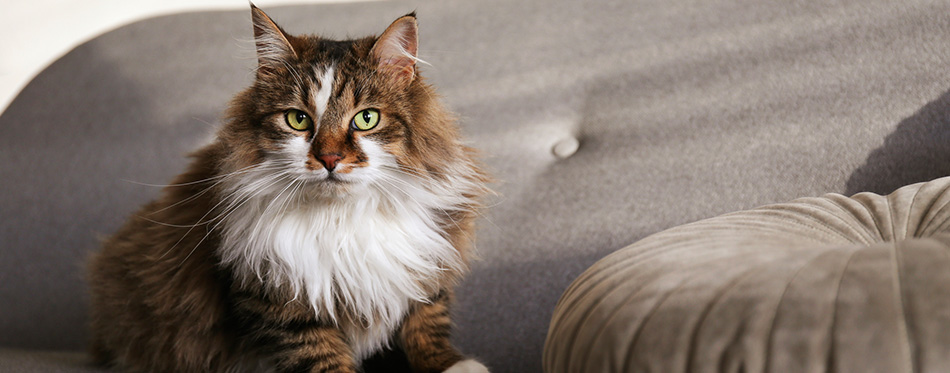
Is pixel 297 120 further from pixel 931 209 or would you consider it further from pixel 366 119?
pixel 931 209

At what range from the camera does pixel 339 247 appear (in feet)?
3.08

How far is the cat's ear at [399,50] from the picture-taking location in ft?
3.10

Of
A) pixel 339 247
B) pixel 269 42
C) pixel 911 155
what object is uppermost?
pixel 269 42

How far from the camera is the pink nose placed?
2.83 feet

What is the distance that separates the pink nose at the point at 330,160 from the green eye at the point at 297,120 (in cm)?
8

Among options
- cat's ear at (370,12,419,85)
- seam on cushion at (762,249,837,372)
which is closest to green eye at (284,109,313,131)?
cat's ear at (370,12,419,85)

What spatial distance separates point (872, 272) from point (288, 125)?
2.40 feet

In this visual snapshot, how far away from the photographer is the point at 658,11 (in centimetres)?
166

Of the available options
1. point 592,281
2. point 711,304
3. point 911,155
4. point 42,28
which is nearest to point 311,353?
point 592,281

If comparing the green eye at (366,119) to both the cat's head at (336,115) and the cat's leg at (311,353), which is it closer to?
the cat's head at (336,115)

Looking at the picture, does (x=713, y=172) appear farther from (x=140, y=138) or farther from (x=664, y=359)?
(x=140, y=138)

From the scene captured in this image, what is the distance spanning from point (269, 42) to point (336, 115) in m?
0.17

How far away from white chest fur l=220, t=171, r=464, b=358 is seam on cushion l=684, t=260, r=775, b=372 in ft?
1.50

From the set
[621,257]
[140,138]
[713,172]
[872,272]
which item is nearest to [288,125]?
[621,257]
